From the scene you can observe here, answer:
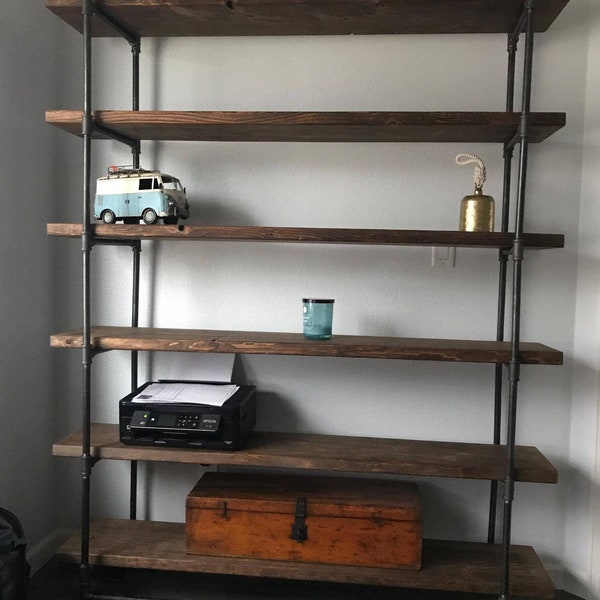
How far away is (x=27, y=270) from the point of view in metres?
2.14

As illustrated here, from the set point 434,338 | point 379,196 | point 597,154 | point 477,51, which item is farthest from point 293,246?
point 597,154

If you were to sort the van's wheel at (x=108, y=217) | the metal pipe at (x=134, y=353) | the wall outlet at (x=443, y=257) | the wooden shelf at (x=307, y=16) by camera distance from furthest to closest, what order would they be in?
1. the metal pipe at (x=134, y=353)
2. the wall outlet at (x=443, y=257)
3. the van's wheel at (x=108, y=217)
4. the wooden shelf at (x=307, y=16)

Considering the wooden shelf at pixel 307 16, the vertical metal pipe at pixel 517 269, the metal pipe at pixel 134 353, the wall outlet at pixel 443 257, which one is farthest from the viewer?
the metal pipe at pixel 134 353

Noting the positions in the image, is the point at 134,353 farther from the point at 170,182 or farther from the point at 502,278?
the point at 502,278

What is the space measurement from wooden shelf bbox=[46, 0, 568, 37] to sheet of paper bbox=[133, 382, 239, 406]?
125 cm

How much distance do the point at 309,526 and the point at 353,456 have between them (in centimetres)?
26

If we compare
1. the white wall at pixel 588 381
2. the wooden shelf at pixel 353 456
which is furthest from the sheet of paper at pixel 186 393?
the white wall at pixel 588 381

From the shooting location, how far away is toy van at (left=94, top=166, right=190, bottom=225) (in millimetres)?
1932

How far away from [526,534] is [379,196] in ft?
4.39

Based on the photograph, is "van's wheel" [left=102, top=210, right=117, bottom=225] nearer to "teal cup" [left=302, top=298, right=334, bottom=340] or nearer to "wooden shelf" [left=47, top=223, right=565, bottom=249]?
"wooden shelf" [left=47, top=223, right=565, bottom=249]

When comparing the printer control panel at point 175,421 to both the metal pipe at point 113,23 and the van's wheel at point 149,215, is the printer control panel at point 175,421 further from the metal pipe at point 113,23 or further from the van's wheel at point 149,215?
the metal pipe at point 113,23

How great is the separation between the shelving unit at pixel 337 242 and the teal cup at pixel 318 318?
0.23ft

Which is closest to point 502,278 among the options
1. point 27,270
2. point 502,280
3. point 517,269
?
point 502,280

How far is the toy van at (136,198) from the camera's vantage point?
193cm
